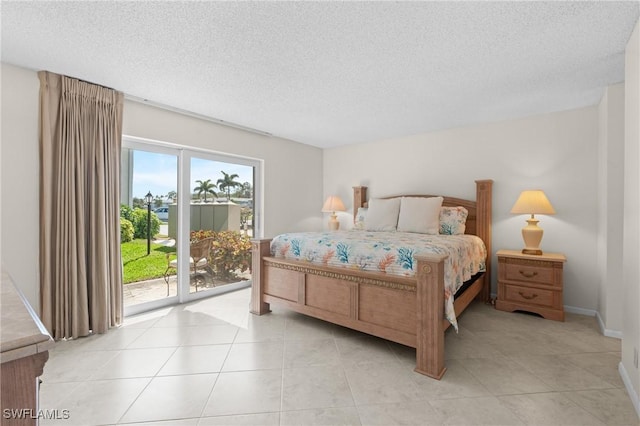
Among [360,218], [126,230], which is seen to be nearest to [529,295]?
[360,218]

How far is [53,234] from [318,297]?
2.41 meters

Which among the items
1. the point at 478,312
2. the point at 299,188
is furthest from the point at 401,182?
the point at 478,312

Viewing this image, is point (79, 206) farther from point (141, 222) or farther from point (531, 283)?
point (531, 283)

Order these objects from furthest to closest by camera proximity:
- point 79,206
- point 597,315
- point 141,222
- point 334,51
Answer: point 141,222 → point 597,315 → point 79,206 → point 334,51

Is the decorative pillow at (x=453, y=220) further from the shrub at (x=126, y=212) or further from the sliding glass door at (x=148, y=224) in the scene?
the shrub at (x=126, y=212)

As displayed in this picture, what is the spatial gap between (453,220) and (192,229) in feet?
11.0

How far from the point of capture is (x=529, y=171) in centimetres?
343

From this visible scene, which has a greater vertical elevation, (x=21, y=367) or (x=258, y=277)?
(x=21, y=367)

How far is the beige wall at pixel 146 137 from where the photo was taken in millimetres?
2283

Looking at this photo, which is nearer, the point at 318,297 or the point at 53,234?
the point at 53,234

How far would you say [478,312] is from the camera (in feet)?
10.4

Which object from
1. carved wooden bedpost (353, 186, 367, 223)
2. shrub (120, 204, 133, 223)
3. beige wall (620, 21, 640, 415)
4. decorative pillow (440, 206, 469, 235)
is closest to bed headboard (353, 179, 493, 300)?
decorative pillow (440, 206, 469, 235)

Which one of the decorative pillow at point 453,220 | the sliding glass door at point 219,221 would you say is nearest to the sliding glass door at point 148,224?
the sliding glass door at point 219,221

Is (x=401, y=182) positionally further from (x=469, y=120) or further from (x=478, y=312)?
(x=478, y=312)
